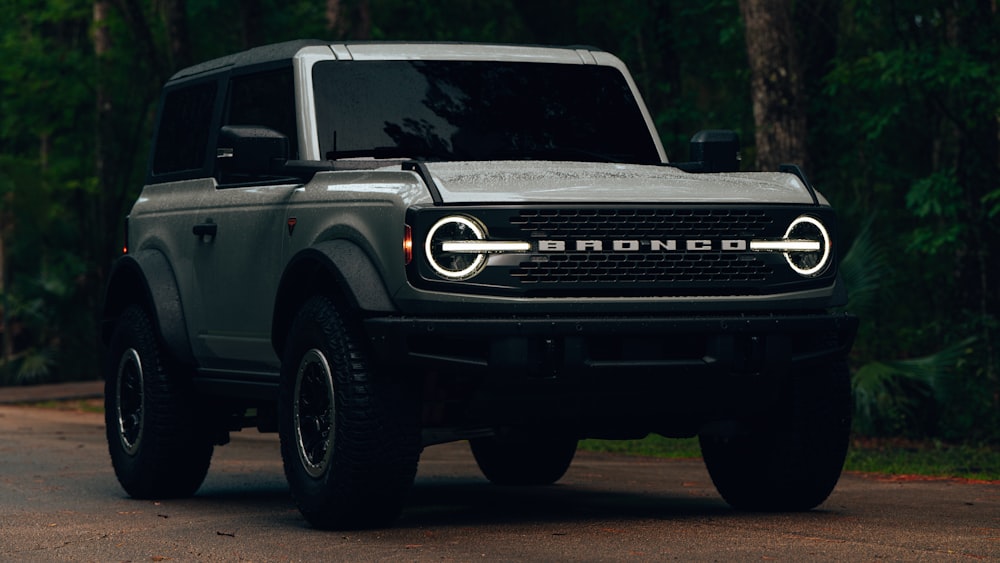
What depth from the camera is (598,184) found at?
7.72 m

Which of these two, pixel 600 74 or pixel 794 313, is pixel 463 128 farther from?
pixel 794 313

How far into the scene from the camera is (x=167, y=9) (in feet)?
87.6

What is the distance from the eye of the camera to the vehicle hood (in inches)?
295

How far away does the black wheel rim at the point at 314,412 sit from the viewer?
778 centimetres

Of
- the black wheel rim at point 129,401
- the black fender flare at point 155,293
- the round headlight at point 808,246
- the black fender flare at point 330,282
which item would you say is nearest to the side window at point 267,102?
the black fender flare at point 330,282

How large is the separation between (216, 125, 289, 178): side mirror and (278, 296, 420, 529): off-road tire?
789 mm

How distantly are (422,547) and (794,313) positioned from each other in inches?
80.1

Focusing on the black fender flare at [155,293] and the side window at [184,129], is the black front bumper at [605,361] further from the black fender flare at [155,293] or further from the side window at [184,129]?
the side window at [184,129]

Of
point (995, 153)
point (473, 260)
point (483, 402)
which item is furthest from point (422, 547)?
point (995, 153)

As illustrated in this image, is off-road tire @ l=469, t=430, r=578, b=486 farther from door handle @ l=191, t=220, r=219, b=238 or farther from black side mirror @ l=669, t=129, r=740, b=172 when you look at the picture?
black side mirror @ l=669, t=129, r=740, b=172

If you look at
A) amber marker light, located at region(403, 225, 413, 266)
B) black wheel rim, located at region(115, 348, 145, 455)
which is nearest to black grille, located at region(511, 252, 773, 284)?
amber marker light, located at region(403, 225, 413, 266)

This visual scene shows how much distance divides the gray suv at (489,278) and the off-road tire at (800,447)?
1 cm

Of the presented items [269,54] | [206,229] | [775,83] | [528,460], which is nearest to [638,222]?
[269,54]

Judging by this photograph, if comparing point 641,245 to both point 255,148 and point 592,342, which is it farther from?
point 255,148
